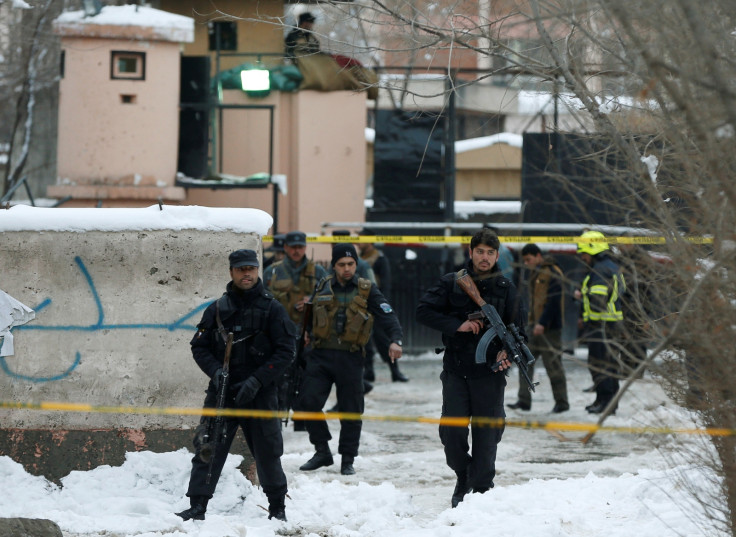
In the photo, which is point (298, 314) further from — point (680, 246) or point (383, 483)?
point (680, 246)

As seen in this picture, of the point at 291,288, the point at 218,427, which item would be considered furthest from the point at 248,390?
the point at 291,288

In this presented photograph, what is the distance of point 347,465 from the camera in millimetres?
8727

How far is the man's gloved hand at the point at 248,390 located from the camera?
22.5 feet

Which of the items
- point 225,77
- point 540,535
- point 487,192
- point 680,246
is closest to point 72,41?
point 225,77

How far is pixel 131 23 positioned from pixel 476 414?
11.1 meters

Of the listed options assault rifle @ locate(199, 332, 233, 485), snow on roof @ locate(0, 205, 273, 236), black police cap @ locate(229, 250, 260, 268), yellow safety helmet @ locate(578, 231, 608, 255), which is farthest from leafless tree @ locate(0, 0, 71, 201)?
assault rifle @ locate(199, 332, 233, 485)

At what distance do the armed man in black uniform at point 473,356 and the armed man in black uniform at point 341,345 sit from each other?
1.45m

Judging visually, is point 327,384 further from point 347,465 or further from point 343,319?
point 347,465

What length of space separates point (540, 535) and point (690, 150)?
2557mm

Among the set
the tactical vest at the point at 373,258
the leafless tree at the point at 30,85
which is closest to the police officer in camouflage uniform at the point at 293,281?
the tactical vest at the point at 373,258

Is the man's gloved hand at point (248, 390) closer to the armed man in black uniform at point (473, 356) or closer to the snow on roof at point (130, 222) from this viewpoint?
the armed man in black uniform at point (473, 356)

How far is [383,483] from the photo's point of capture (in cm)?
795

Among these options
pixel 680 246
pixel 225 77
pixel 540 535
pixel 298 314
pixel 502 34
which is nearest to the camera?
pixel 680 246

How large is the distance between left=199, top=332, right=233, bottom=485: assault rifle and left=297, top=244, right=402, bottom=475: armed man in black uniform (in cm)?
194
